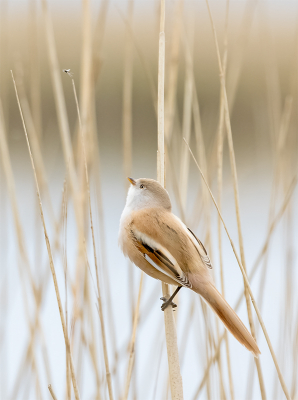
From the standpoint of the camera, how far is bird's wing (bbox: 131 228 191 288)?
4.70 feet

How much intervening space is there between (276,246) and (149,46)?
297cm

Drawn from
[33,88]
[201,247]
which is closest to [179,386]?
[201,247]

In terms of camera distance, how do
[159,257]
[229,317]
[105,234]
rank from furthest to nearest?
[105,234] < [159,257] < [229,317]

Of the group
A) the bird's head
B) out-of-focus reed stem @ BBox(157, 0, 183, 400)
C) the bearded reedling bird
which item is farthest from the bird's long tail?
the bird's head

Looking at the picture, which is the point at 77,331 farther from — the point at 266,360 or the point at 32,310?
the point at 266,360

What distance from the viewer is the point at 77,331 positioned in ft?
6.10

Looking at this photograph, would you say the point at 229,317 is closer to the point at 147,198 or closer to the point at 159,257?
the point at 159,257

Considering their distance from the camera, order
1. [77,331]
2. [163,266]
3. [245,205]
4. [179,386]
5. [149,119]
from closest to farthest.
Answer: [179,386] → [163,266] → [77,331] → [245,205] → [149,119]

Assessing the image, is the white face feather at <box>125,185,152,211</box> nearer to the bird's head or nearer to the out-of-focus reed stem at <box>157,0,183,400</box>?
the bird's head

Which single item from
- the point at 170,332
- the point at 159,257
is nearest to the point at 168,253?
the point at 159,257

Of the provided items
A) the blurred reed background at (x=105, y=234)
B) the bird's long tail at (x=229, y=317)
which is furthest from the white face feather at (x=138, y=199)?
the bird's long tail at (x=229, y=317)

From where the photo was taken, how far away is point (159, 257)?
147cm

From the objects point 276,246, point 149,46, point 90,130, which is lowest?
point 276,246

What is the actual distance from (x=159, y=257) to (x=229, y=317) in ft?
0.94
